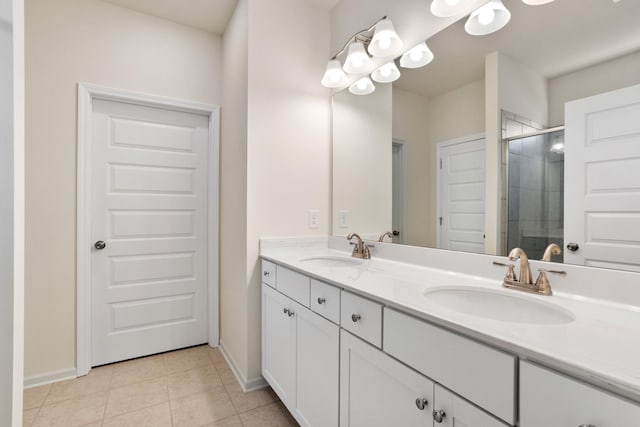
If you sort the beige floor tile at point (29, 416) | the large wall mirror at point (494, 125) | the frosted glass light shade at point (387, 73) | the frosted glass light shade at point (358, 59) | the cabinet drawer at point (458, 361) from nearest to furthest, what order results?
1. the cabinet drawer at point (458, 361)
2. the large wall mirror at point (494, 125)
3. the beige floor tile at point (29, 416)
4. the frosted glass light shade at point (387, 73)
5. the frosted glass light shade at point (358, 59)

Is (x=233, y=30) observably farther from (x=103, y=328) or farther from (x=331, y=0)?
(x=103, y=328)

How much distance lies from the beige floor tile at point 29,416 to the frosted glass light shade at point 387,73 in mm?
2780

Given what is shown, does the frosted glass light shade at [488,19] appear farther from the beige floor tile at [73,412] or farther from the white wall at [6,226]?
the beige floor tile at [73,412]

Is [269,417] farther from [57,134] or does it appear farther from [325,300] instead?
[57,134]

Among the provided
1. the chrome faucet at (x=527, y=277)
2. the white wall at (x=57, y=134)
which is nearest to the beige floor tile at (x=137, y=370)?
the white wall at (x=57, y=134)

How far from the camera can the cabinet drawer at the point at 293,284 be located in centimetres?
140

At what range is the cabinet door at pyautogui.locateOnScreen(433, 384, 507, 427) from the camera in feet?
2.14

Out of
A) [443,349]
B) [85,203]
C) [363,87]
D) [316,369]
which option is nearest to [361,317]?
[443,349]

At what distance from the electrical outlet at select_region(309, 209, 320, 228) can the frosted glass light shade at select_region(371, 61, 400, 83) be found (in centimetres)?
96

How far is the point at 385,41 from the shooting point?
5.35 ft

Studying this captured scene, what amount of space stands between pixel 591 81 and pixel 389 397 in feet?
3.93

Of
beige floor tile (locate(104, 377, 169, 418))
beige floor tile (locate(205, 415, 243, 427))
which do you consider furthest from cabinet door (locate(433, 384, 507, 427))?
beige floor tile (locate(104, 377, 169, 418))

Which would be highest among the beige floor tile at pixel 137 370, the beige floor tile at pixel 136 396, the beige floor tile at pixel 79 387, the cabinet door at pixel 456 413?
the cabinet door at pixel 456 413

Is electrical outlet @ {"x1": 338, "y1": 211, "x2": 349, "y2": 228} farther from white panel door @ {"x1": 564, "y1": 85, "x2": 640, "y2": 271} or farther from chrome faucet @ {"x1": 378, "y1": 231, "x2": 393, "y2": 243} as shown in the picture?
white panel door @ {"x1": 564, "y1": 85, "x2": 640, "y2": 271}
